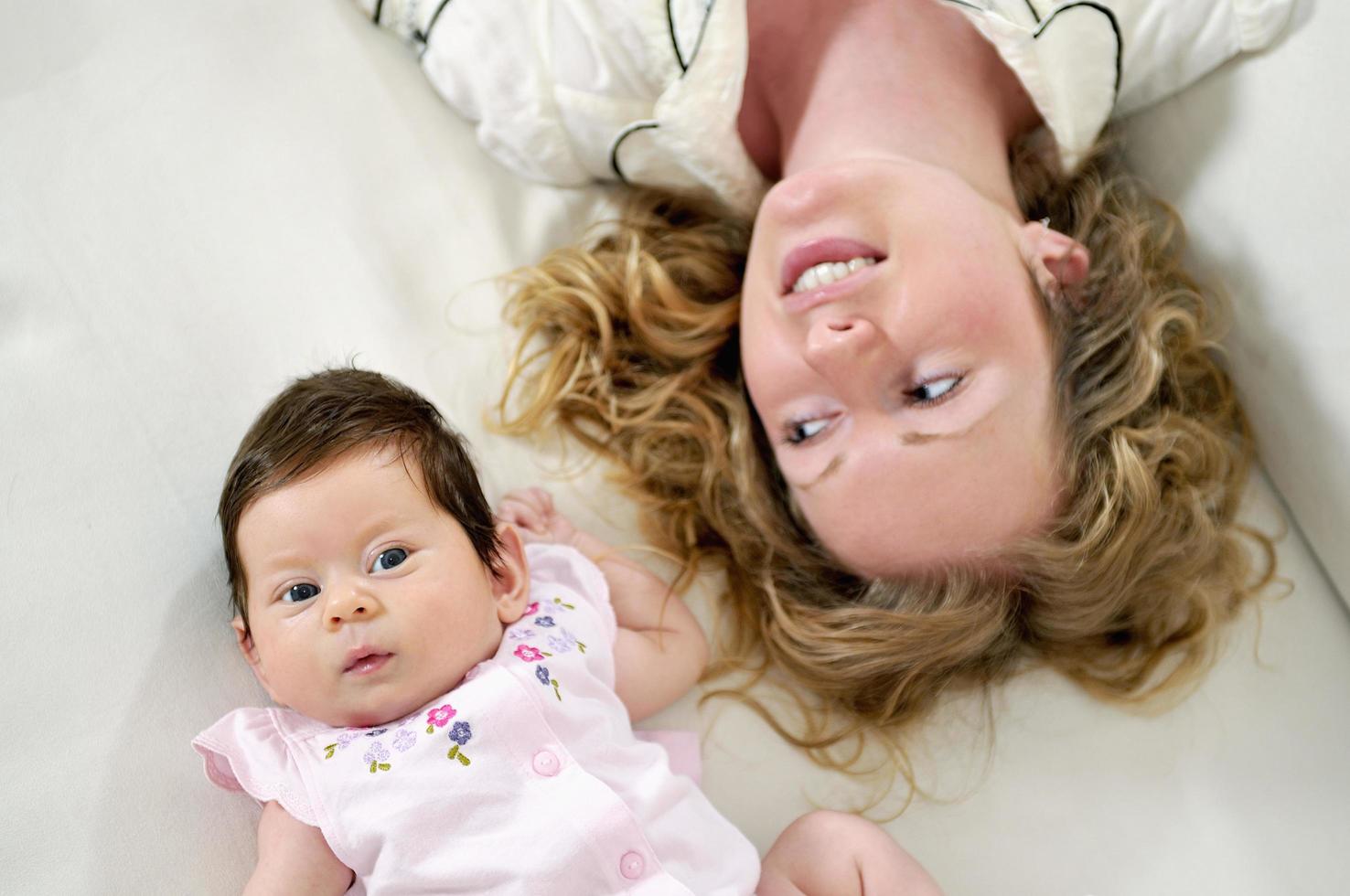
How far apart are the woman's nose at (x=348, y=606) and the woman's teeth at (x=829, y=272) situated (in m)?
0.63

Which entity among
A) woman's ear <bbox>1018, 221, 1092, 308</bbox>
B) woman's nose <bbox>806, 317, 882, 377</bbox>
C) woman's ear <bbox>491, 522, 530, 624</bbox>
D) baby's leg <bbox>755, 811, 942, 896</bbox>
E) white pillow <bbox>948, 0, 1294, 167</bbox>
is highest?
white pillow <bbox>948, 0, 1294, 167</bbox>

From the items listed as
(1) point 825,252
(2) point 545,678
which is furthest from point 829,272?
(2) point 545,678

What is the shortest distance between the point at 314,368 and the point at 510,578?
40 centimetres

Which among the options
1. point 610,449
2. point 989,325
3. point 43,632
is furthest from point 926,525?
point 43,632

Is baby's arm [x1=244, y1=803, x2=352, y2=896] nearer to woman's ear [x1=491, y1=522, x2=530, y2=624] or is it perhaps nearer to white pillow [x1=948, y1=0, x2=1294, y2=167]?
woman's ear [x1=491, y1=522, x2=530, y2=624]

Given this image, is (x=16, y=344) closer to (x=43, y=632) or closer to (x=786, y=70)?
(x=43, y=632)

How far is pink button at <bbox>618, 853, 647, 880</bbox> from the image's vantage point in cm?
120

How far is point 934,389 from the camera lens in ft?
4.49

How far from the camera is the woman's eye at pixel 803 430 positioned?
1.44 meters

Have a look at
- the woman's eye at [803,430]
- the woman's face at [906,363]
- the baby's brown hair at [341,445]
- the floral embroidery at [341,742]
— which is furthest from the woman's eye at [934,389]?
the floral embroidery at [341,742]

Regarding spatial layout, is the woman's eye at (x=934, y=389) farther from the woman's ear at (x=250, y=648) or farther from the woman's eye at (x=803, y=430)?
the woman's ear at (x=250, y=648)

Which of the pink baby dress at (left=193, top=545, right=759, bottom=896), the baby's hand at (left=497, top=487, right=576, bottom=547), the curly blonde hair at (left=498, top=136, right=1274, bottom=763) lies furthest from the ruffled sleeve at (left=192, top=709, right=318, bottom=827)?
the curly blonde hair at (left=498, top=136, right=1274, bottom=763)

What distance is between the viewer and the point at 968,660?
60.0 inches

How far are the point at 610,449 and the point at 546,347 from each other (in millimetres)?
176
